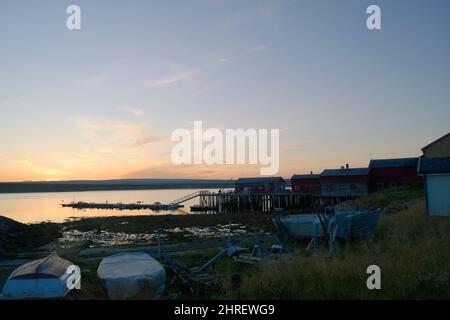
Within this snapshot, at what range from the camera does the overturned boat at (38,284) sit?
9.95 m

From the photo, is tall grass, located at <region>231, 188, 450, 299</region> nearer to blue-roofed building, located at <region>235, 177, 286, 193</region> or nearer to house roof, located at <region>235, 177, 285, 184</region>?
blue-roofed building, located at <region>235, 177, 286, 193</region>

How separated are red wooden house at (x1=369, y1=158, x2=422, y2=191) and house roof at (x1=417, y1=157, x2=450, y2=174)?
3134 cm

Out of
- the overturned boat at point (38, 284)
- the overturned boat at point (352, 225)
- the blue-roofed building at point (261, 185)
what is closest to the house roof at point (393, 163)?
the blue-roofed building at point (261, 185)

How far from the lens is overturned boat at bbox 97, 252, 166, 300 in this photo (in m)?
9.15

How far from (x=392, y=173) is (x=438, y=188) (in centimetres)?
3378

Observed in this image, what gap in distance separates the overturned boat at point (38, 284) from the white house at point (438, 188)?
15937 millimetres

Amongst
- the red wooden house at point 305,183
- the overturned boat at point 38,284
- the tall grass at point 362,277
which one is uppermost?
the red wooden house at point 305,183

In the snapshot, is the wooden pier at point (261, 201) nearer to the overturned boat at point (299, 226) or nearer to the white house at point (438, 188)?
the white house at point (438, 188)

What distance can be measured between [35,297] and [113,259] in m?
2.40

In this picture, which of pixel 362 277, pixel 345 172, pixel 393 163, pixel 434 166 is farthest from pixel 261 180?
pixel 362 277

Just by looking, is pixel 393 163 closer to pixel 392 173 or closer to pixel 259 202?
pixel 392 173
